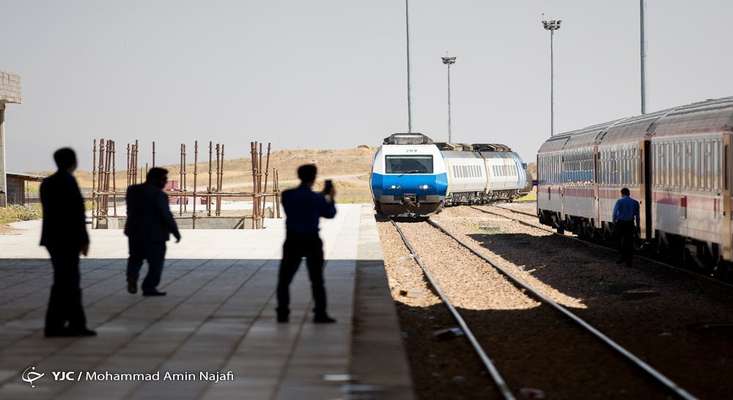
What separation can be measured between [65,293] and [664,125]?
14.2 metres

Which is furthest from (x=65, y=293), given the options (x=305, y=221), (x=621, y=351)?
(x=621, y=351)

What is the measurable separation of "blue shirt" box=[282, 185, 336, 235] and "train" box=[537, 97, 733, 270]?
25.7 ft

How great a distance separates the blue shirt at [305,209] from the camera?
40.8ft

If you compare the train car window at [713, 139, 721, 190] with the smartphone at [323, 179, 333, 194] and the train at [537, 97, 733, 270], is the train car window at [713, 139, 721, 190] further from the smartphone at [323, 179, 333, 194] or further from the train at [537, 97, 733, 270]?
the smartphone at [323, 179, 333, 194]

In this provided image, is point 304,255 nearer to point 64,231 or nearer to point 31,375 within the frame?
point 64,231

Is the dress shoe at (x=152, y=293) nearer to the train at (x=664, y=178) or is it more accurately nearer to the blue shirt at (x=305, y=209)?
the blue shirt at (x=305, y=209)

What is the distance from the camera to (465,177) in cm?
6241

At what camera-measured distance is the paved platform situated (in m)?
9.20

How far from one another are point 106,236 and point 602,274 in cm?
1547

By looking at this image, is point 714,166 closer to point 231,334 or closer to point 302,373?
point 231,334

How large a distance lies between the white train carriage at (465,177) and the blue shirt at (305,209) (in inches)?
1717

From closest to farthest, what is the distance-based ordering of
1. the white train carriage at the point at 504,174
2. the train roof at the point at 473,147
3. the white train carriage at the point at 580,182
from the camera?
the white train carriage at the point at 580,182 < the train roof at the point at 473,147 < the white train carriage at the point at 504,174

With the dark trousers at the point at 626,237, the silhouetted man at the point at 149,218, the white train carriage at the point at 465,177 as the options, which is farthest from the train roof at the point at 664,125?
the white train carriage at the point at 465,177

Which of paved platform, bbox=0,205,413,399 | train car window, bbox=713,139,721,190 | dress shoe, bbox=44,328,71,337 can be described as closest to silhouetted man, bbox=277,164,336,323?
paved platform, bbox=0,205,413,399
